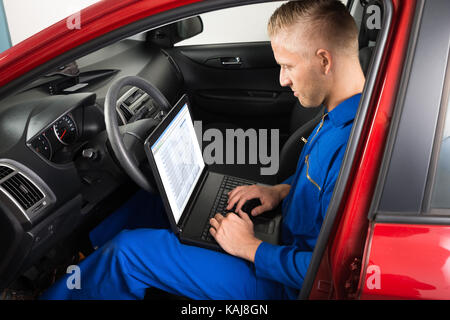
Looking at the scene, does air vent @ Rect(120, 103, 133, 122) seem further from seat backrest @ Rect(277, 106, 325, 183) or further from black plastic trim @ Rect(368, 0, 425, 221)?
black plastic trim @ Rect(368, 0, 425, 221)

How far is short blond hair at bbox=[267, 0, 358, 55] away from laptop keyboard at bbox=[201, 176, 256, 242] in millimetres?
661

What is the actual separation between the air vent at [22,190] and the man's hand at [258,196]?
0.65 meters

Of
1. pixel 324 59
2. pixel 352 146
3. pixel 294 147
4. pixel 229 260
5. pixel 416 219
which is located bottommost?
pixel 229 260

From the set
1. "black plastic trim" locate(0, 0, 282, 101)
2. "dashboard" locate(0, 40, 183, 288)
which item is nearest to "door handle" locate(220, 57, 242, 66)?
"dashboard" locate(0, 40, 183, 288)

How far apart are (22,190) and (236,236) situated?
0.68 metres

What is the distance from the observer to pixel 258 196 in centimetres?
136

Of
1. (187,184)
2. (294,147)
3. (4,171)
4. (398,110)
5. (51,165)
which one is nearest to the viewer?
(398,110)

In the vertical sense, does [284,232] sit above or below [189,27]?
below

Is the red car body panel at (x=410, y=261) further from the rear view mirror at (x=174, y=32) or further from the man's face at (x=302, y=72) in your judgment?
the rear view mirror at (x=174, y=32)

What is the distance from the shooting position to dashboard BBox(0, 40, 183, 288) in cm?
112

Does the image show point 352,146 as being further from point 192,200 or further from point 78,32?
point 192,200

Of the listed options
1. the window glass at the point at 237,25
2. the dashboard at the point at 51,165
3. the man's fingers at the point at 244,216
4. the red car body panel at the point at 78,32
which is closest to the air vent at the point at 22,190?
the dashboard at the point at 51,165

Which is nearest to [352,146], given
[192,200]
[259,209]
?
[259,209]

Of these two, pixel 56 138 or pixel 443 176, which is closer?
pixel 443 176
